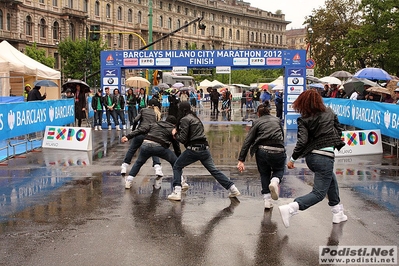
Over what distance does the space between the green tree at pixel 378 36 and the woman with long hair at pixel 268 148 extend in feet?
110

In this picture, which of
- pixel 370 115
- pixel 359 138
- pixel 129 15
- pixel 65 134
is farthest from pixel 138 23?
pixel 359 138

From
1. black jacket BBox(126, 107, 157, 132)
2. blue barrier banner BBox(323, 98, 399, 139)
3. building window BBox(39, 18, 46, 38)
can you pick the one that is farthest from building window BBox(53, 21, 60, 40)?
black jacket BBox(126, 107, 157, 132)

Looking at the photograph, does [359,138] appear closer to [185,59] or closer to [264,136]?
[264,136]

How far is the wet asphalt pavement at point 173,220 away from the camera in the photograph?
5.66 meters

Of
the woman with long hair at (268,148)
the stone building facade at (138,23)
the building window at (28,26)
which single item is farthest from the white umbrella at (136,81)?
the building window at (28,26)

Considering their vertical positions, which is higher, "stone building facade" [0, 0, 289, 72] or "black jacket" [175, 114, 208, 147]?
"stone building facade" [0, 0, 289, 72]

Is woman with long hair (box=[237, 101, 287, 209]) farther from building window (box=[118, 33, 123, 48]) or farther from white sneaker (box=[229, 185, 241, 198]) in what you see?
building window (box=[118, 33, 123, 48])

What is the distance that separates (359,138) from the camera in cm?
1413

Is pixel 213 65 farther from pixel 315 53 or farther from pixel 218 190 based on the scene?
pixel 315 53

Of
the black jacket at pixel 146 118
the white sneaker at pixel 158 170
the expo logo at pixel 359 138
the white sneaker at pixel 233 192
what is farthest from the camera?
the expo logo at pixel 359 138

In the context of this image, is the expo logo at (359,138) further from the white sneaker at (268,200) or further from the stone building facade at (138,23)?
the stone building facade at (138,23)

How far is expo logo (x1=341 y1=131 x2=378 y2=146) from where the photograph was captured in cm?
1397

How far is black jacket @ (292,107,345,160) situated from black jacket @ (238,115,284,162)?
878mm

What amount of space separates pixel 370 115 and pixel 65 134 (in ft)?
28.8
